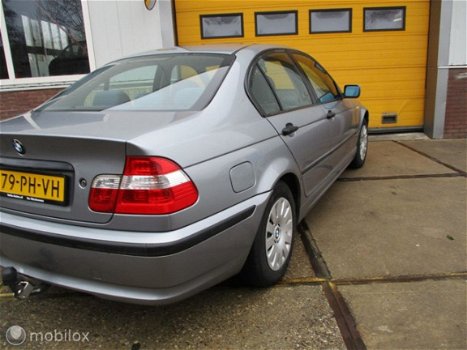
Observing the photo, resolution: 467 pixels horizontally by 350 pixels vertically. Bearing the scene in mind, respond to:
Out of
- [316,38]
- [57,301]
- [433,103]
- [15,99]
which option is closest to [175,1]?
[316,38]

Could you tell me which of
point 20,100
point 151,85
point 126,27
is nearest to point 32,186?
point 151,85

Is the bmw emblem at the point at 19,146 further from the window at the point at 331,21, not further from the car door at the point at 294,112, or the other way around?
the window at the point at 331,21

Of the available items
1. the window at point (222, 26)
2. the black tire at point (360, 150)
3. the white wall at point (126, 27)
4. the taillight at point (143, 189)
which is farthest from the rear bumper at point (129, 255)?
the window at point (222, 26)

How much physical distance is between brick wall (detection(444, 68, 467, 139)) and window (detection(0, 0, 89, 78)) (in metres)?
5.67

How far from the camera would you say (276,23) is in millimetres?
6891

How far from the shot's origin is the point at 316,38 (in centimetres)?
697

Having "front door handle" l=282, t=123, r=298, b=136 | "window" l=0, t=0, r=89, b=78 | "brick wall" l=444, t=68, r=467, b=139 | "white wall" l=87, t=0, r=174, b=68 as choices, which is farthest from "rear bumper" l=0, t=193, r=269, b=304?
"brick wall" l=444, t=68, r=467, b=139

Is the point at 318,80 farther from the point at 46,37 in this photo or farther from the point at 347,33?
the point at 46,37

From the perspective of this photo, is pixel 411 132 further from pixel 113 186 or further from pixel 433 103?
pixel 113 186

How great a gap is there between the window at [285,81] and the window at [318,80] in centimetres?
22

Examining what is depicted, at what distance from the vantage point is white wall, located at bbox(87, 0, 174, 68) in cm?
633

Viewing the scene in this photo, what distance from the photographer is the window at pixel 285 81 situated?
311 centimetres

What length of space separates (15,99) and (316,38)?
4.78 meters

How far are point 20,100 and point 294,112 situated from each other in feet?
17.2
